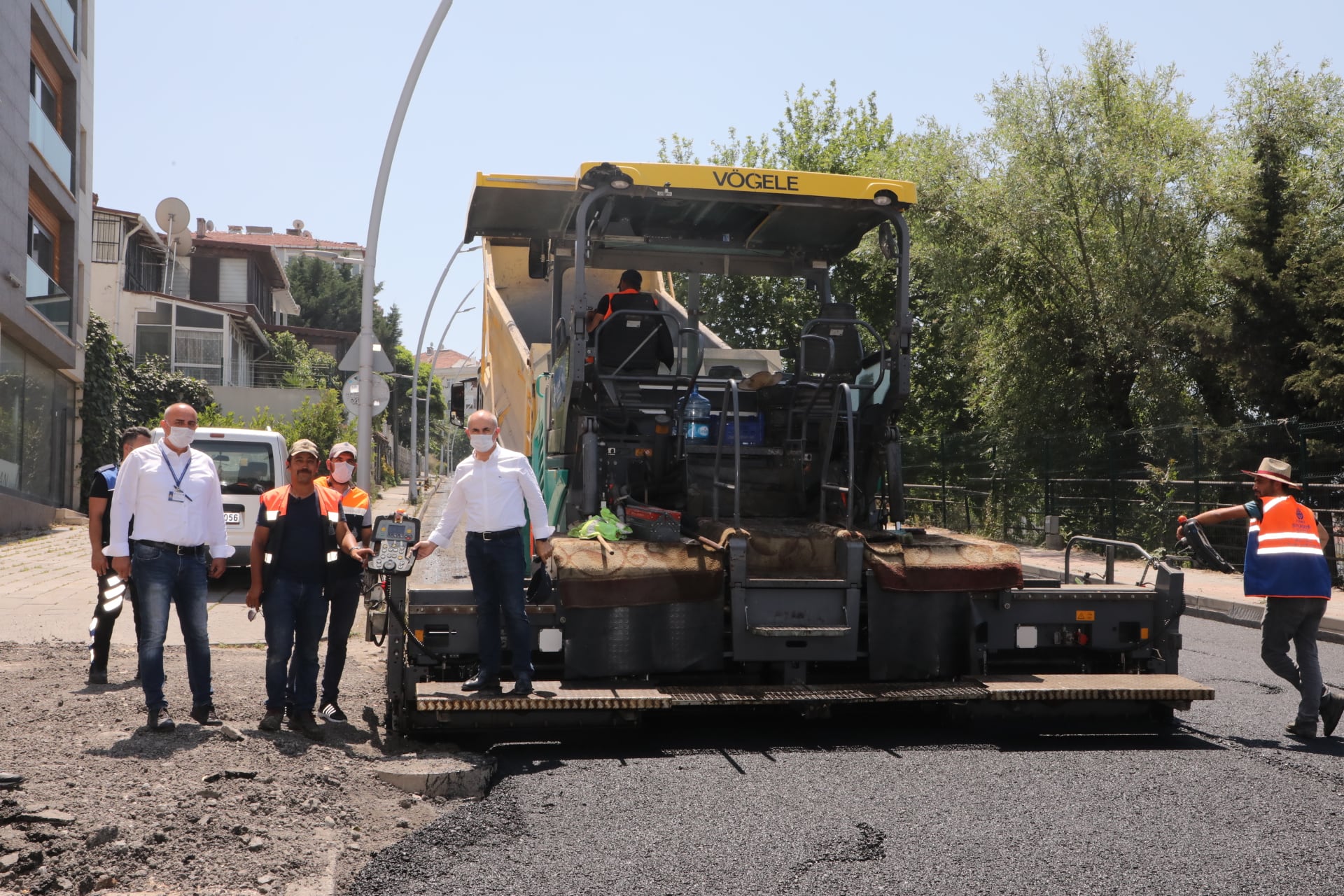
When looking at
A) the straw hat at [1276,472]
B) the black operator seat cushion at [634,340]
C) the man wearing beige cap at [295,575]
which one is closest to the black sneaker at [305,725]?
the man wearing beige cap at [295,575]

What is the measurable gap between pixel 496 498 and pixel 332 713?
153 cm

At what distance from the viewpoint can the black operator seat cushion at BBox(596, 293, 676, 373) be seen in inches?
300

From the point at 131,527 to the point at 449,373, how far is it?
118516 millimetres

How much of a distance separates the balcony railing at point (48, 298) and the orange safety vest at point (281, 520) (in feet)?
60.3

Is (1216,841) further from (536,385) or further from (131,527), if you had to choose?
(536,385)

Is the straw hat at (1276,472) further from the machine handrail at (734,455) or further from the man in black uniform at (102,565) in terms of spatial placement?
the man in black uniform at (102,565)

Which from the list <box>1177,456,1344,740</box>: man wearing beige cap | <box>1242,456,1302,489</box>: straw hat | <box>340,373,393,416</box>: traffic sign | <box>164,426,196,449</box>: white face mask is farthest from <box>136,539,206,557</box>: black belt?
<box>340,373,393,416</box>: traffic sign

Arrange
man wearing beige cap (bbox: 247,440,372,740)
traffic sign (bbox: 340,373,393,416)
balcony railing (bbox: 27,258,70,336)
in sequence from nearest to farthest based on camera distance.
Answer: man wearing beige cap (bbox: 247,440,372,740) < traffic sign (bbox: 340,373,393,416) < balcony railing (bbox: 27,258,70,336)

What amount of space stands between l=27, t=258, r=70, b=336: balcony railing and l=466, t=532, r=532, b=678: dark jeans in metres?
19.3

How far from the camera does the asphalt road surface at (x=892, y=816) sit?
4.50 meters

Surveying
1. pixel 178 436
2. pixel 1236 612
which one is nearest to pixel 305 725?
pixel 178 436

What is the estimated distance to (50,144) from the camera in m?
24.8

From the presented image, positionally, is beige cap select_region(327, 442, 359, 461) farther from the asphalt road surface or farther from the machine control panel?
the asphalt road surface

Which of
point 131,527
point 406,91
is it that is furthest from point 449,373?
point 131,527
